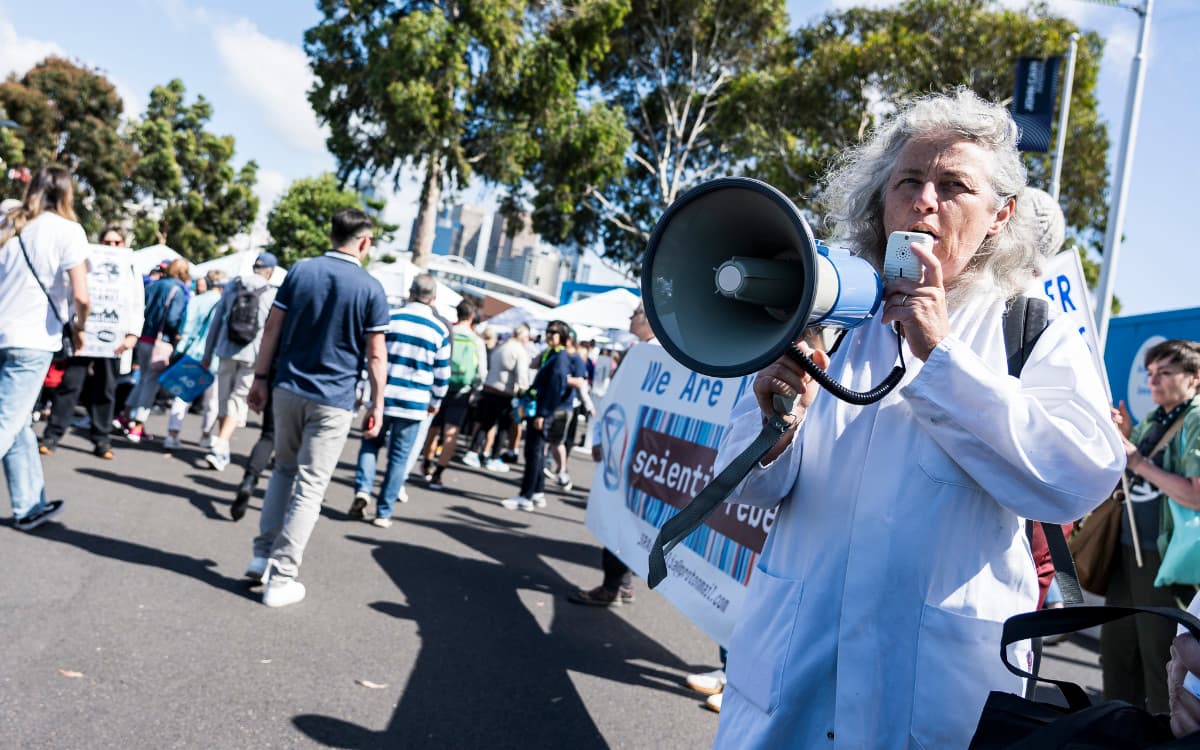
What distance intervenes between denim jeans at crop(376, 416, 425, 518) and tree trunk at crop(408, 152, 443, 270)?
51.4 feet

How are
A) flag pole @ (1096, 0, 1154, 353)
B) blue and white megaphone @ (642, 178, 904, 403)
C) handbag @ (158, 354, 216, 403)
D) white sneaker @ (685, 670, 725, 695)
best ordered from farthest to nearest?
flag pole @ (1096, 0, 1154, 353), handbag @ (158, 354, 216, 403), white sneaker @ (685, 670, 725, 695), blue and white megaphone @ (642, 178, 904, 403)

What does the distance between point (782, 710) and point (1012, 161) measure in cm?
105

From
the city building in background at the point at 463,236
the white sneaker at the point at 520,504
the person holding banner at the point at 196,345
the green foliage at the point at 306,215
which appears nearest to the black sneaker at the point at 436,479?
the white sneaker at the point at 520,504

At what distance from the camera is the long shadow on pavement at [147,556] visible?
4.89 m

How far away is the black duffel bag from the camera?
3.67ft

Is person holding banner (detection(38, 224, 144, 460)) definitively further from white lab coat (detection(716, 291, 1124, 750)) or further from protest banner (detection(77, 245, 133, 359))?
white lab coat (detection(716, 291, 1124, 750))

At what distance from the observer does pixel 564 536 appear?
8086 mm

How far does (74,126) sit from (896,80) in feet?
115

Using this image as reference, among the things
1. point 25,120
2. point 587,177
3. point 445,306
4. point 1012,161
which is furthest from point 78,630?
point 25,120

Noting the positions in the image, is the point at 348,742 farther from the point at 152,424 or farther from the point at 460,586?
the point at 152,424

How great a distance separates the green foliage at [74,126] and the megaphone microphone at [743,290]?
4291 cm

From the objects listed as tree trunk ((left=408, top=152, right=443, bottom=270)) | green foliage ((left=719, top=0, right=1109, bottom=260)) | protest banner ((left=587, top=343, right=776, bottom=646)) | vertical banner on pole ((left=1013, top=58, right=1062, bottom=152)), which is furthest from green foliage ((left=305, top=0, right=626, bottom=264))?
protest banner ((left=587, top=343, right=776, bottom=646))

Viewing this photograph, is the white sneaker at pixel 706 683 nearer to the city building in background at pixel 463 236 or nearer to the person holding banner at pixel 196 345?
the person holding banner at pixel 196 345

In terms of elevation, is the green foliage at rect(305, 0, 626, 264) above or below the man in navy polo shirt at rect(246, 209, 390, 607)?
above
